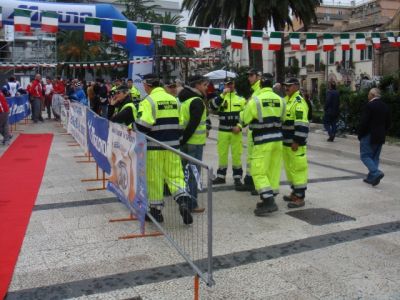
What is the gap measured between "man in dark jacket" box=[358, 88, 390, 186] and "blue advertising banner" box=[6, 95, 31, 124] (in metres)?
11.4

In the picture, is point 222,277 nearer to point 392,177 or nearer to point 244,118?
point 244,118

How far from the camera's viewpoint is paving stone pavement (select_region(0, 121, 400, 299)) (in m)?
4.04

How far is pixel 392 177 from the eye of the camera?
368 inches

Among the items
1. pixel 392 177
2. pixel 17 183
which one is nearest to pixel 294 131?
pixel 392 177

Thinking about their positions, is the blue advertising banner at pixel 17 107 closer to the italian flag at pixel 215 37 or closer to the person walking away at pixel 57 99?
the person walking away at pixel 57 99

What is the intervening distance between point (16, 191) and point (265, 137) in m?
4.19

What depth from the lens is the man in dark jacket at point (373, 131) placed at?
8.27 m

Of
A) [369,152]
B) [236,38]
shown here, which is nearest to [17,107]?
[236,38]

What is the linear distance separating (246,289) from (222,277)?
0.31m

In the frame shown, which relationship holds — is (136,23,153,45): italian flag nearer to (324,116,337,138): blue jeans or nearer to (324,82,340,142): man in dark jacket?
(324,82,340,142): man in dark jacket

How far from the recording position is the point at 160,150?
17.7 ft

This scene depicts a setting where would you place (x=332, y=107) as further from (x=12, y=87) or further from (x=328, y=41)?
(x=12, y=87)

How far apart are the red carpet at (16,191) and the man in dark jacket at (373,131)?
5.75 metres

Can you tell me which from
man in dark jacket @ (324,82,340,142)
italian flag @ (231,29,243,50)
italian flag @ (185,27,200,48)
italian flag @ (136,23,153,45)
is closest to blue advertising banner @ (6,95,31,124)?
italian flag @ (136,23,153,45)
